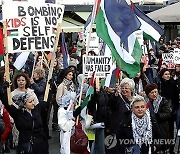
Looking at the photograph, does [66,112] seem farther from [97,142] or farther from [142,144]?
[142,144]

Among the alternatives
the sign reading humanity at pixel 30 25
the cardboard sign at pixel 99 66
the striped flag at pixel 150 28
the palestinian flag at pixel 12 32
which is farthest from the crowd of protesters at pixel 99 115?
the striped flag at pixel 150 28

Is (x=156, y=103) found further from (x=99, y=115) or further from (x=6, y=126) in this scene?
(x=6, y=126)

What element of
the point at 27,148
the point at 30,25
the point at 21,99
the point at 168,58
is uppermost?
the point at 30,25

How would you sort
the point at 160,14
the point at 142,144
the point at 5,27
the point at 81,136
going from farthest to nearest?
the point at 160,14
the point at 81,136
the point at 5,27
the point at 142,144

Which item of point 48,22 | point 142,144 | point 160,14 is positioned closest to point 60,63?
point 160,14

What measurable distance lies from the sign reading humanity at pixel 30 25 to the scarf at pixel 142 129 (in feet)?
7.06

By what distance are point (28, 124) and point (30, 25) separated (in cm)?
192

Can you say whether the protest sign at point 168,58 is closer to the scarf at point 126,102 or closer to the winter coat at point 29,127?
the scarf at point 126,102

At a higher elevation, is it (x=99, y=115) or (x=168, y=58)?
(x=168, y=58)

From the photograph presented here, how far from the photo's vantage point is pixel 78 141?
764 centimetres

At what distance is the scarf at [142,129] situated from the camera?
6078mm

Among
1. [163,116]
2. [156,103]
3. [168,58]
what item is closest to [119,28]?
[156,103]

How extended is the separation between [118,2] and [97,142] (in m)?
2.12

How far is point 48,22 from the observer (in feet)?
25.6
